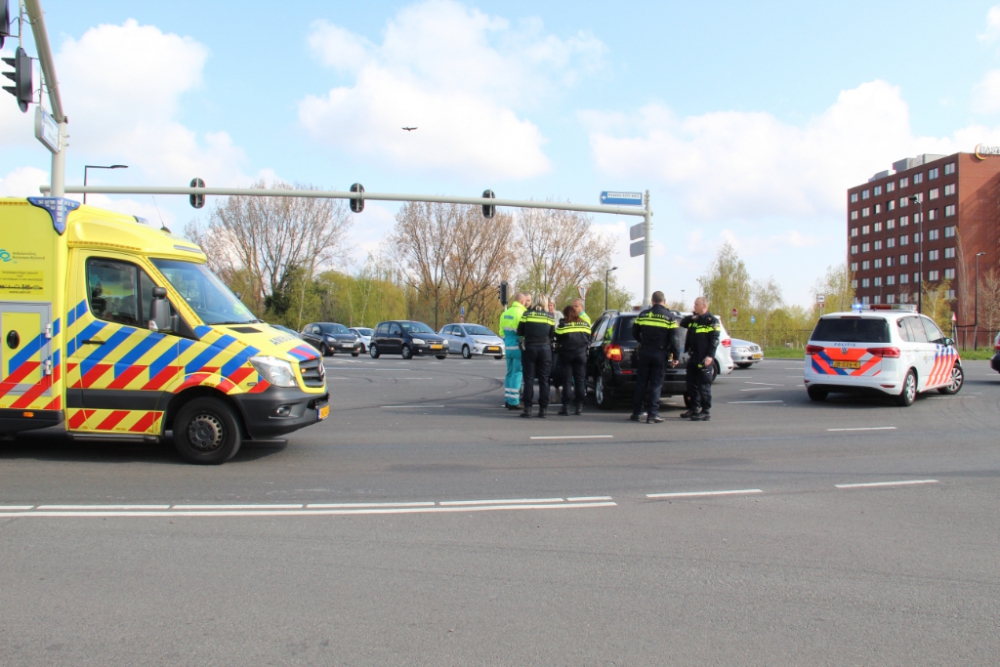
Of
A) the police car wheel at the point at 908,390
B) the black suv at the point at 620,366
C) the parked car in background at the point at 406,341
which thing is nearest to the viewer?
the black suv at the point at 620,366

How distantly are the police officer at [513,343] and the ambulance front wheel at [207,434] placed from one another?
5.24 metres

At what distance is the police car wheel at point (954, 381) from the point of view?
15680 millimetres

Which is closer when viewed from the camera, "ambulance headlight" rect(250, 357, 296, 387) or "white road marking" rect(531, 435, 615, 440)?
"ambulance headlight" rect(250, 357, 296, 387)

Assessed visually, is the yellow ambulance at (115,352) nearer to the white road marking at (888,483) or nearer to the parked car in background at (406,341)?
the white road marking at (888,483)

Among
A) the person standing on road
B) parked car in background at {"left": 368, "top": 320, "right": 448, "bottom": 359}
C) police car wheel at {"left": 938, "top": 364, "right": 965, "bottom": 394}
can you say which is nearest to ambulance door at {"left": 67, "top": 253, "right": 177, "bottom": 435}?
the person standing on road

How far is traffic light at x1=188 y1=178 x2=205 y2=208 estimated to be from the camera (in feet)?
71.9

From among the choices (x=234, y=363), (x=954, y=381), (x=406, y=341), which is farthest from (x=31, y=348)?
(x=406, y=341)

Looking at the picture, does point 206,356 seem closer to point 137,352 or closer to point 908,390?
point 137,352

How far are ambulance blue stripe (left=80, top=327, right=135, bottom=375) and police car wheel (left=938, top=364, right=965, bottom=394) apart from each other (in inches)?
595

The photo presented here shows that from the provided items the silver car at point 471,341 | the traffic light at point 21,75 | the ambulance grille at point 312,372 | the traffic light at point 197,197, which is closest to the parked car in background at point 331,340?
the silver car at point 471,341

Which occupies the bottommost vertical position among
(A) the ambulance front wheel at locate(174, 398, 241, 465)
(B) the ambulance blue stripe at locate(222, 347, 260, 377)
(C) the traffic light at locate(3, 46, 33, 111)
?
(A) the ambulance front wheel at locate(174, 398, 241, 465)

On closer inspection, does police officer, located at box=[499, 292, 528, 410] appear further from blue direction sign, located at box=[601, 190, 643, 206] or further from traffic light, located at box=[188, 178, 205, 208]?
traffic light, located at box=[188, 178, 205, 208]

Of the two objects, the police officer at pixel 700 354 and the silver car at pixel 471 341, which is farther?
the silver car at pixel 471 341

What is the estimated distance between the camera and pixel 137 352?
25.7ft
